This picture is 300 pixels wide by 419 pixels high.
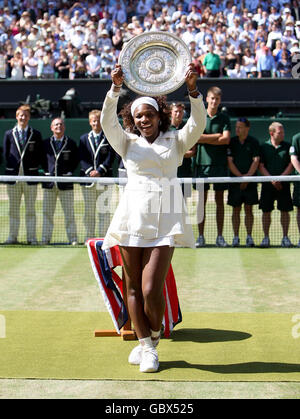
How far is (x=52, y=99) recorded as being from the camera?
2106 cm

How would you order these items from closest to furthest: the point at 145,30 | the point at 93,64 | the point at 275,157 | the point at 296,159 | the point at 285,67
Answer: the point at 296,159 → the point at 275,157 → the point at 285,67 → the point at 93,64 → the point at 145,30

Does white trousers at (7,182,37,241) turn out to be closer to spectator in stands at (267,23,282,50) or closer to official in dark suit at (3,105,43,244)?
official in dark suit at (3,105,43,244)

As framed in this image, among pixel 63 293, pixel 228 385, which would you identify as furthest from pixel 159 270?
pixel 63 293

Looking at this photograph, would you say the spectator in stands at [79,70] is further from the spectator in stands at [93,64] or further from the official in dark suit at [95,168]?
the official in dark suit at [95,168]

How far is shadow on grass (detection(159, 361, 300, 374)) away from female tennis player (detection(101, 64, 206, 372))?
0.21m

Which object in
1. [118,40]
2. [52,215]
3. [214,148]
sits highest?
[118,40]

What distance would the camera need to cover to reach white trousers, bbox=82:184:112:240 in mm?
11383

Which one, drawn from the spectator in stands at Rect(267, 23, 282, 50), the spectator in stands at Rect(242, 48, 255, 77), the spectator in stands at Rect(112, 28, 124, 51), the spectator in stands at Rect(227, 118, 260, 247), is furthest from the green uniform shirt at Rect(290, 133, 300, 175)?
the spectator in stands at Rect(112, 28, 124, 51)

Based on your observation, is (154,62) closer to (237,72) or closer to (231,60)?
(237,72)

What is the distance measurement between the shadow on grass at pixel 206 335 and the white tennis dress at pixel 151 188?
3.81ft

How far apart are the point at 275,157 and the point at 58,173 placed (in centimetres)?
326

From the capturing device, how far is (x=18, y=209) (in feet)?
38.5

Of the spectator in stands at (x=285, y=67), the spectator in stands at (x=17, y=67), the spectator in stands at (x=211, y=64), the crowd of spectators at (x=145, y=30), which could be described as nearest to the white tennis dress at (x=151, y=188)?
the crowd of spectators at (x=145, y=30)

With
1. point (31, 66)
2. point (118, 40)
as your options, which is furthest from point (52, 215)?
point (118, 40)
